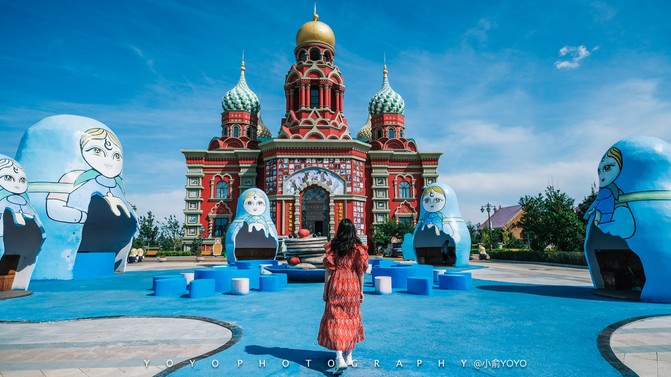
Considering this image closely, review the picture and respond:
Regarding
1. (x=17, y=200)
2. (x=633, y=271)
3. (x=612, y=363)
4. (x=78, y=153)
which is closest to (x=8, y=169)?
(x=17, y=200)

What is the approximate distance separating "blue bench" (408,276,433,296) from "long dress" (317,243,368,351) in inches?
268

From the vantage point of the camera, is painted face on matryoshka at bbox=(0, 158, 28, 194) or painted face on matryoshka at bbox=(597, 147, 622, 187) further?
painted face on matryoshka at bbox=(0, 158, 28, 194)

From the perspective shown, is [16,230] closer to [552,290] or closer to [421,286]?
[421,286]

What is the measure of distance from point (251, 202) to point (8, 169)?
11.0 meters

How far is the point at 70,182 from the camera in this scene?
16344 mm

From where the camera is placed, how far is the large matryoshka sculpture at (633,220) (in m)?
9.53

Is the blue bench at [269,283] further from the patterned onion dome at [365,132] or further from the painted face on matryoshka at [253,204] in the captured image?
the patterned onion dome at [365,132]

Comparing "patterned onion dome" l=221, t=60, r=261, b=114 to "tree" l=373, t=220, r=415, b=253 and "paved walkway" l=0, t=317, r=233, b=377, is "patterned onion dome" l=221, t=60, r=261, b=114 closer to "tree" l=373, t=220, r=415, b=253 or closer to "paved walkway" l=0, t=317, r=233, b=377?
"tree" l=373, t=220, r=415, b=253

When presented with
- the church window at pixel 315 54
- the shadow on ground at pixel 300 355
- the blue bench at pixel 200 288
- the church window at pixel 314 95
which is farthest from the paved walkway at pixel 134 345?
the church window at pixel 315 54

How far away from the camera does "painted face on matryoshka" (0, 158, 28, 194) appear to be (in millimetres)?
11359

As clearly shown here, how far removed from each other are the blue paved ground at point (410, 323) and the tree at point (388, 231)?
22598 mm

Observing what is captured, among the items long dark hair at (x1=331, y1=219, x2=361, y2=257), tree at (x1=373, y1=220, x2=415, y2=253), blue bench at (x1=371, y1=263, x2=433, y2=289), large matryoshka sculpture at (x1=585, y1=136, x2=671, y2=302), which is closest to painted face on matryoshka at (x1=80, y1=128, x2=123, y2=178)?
blue bench at (x1=371, y1=263, x2=433, y2=289)

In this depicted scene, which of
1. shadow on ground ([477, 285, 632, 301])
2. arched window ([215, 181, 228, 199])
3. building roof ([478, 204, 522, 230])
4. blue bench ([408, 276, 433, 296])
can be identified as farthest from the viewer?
building roof ([478, 204, 522, 230])

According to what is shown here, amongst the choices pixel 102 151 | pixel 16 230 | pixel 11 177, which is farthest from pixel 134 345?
pixel 102 151
